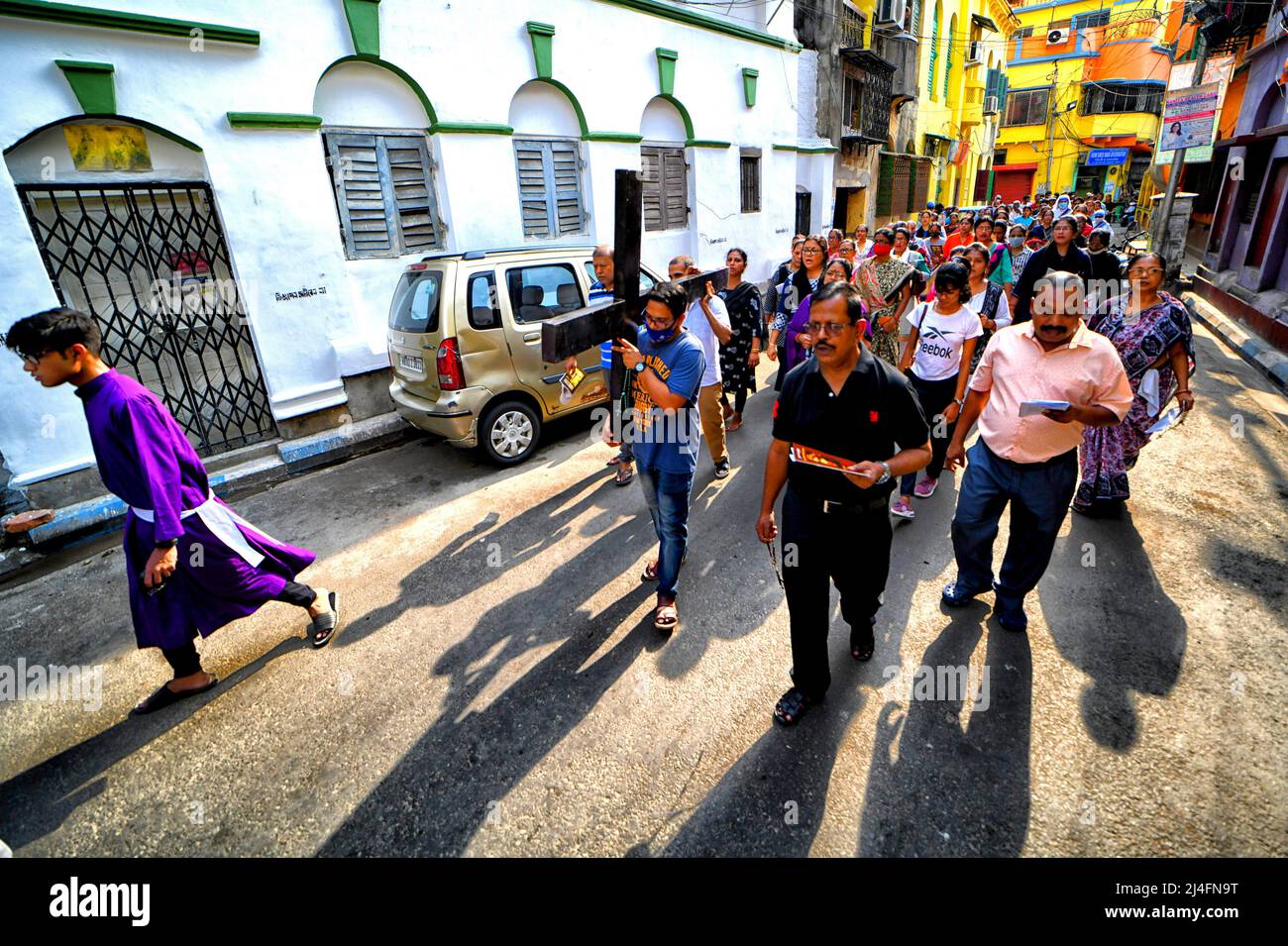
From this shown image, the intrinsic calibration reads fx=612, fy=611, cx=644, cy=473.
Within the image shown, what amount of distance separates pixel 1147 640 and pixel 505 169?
8.36 metres

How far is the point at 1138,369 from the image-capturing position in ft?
14.8

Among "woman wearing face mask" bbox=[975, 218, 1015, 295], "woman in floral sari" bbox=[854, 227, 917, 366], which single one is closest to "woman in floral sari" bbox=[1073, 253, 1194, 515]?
"woman in floral sari" bbox=[854, 227, 917, 366]

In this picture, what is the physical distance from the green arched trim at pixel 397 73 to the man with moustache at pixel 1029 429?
23.5 ft

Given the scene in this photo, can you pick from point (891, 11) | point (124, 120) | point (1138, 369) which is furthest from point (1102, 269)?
point (891, 11)

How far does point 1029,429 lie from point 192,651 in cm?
467

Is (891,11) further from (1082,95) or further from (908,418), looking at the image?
(1082,95)

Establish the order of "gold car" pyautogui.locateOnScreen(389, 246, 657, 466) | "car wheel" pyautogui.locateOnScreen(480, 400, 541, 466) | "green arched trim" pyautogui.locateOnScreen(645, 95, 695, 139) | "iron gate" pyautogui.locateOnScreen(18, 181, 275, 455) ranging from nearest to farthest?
"gold car" pyautogui.locateOnScreen(389, 246, 657, 466) < "iron gate" pyautogui.locateOnScreen(18, 181, 275, 455) < "car wheel" pyautogui.locateOnScreen(480, 400, 541, 466) < "green arched trim" pyautogui.locateOnScreen(645, 95, 695, 139)

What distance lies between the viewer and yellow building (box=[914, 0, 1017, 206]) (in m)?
23.7

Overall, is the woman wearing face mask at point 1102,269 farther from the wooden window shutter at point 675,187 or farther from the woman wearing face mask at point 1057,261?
the wooden window shutter at point 675,187

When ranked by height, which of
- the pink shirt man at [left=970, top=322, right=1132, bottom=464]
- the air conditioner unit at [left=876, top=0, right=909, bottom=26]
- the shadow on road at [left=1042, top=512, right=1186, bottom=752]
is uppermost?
the air conditioner unit at [left=876, top=0, right=909, bottom=26]

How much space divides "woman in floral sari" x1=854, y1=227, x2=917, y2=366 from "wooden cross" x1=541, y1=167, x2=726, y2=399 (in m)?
3.20

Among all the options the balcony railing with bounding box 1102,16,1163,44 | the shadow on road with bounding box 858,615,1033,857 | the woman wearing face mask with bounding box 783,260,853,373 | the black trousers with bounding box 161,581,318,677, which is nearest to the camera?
the shadow on road with bounding box 858,615,1033,857

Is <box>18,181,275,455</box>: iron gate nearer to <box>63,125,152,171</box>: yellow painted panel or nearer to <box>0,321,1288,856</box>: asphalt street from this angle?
<box>63,125,152,171</box>: yellow painted panel
